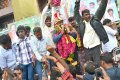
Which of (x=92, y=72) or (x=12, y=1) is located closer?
(x=92, y=72)

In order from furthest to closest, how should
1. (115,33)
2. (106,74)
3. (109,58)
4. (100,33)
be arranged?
(115,33) < (100,33) < (109,58) < (106,74)

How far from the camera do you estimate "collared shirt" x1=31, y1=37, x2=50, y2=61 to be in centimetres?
1112

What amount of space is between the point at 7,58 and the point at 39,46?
76 centimetres

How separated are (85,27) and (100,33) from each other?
426 mm

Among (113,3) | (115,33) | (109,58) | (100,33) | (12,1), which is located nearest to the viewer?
(109,58)

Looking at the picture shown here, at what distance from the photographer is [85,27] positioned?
34.6 ft

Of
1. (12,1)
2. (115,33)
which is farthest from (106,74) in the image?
(12,1)

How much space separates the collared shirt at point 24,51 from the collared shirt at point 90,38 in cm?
Result: 158

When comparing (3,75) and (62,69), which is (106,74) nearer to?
(62,69)

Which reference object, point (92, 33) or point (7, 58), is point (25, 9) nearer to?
point (7, 58)

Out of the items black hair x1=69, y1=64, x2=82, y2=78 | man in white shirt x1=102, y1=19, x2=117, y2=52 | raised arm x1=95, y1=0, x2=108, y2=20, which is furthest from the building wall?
raised arm x1=95, y1=0, x2=108, y2=20

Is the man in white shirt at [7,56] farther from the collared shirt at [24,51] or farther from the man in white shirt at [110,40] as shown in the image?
the man in white shirt at [110,40]

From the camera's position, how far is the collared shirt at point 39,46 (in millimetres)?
11125

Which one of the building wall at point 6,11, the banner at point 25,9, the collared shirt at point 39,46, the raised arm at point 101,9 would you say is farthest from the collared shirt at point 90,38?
the building wall at point 6,11
